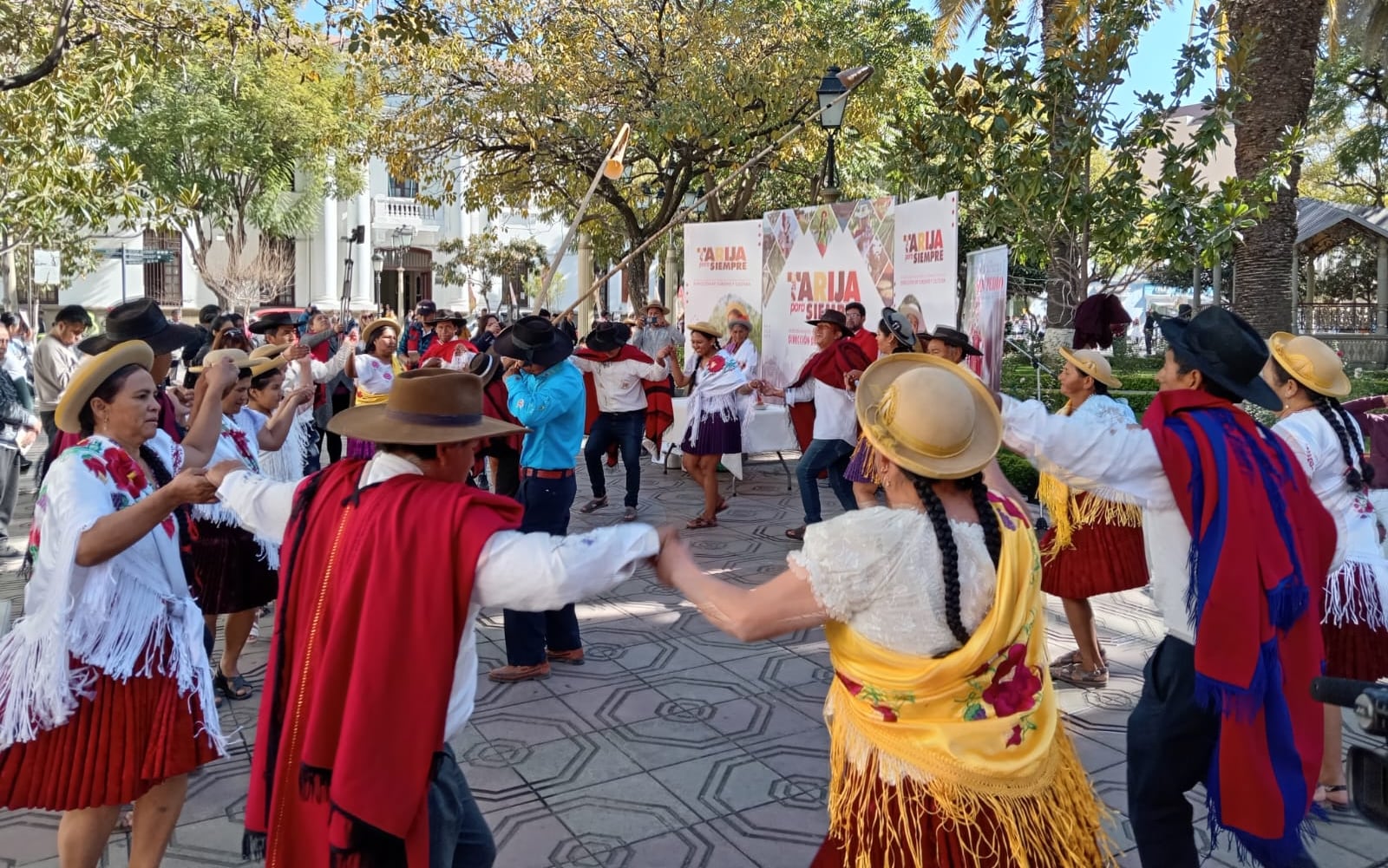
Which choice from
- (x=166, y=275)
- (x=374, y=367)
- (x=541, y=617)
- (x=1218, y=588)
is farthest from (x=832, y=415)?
(x=166, y=275)

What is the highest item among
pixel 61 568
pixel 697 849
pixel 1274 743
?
pixel 61 568

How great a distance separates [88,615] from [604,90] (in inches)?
502

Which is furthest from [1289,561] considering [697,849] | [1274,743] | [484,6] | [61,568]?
[484,6]

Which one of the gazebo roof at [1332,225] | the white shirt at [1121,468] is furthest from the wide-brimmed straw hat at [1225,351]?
the gazebo roof at [1332,225]

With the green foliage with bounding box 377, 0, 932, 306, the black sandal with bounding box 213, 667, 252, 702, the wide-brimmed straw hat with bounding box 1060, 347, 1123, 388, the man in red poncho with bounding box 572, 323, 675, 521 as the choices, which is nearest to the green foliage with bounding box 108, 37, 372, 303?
the green foliage with bounding box 377, 0, 932, 306

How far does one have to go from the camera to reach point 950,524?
2219mm

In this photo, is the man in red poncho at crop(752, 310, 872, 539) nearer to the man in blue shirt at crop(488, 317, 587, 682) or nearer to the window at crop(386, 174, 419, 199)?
the man in blue shirt at crop(488, 317, 587, 682)

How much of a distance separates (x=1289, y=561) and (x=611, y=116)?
1284 centimetres

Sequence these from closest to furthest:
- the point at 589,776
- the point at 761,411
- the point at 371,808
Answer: the point at 371,808, the point at 589,776, the point at 761,411

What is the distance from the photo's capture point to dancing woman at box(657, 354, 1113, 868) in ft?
7.16

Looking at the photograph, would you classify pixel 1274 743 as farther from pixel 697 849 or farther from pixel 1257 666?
pixel 697 849

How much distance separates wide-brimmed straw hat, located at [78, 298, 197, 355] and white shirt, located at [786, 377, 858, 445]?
192 inches

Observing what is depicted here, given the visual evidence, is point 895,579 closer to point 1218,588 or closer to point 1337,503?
point 1218,588

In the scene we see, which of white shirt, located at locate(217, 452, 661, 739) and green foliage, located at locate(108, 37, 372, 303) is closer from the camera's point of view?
white shirt, located at locate(217, 452, 661, 739)
